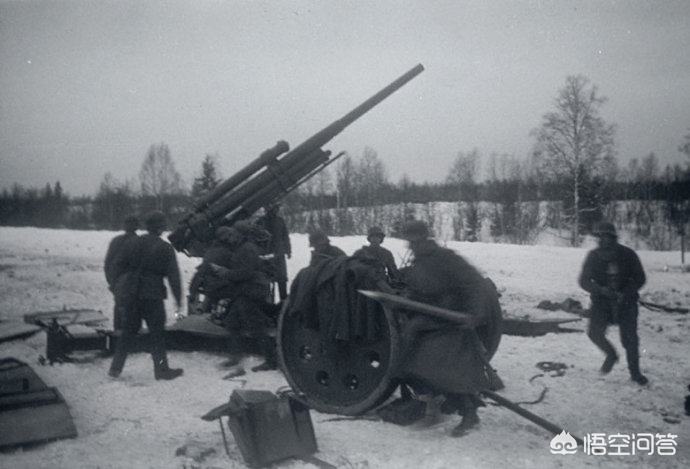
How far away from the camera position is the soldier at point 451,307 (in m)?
4.92

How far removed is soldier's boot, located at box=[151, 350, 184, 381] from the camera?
672 cm

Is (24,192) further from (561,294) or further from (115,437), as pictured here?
(561,294)

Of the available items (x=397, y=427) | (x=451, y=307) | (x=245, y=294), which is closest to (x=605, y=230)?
(x=451, y=307)

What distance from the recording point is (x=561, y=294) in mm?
14070

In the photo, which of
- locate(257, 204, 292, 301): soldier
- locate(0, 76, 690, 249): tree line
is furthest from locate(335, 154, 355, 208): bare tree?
locate(257, 204, 292, 301): soldier

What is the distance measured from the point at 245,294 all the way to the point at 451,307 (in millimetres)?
3099

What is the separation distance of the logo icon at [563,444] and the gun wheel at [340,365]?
126 centimetres

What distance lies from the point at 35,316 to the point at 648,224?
75.4ft

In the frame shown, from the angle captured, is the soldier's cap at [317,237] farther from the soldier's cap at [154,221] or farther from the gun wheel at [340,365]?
the gun wheel at [340,365]

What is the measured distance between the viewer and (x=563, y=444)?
4.79m

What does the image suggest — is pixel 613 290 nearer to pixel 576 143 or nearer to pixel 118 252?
pixel 118 252

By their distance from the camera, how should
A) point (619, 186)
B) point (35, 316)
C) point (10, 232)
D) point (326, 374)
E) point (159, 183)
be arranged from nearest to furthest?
point (326, 374) → point (35, 316) → point (10, 232) → point (619, 186) → point (159, 183)

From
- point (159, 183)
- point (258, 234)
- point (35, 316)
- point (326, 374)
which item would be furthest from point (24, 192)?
point (159, 183)

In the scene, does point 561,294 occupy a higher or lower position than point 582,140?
lower
